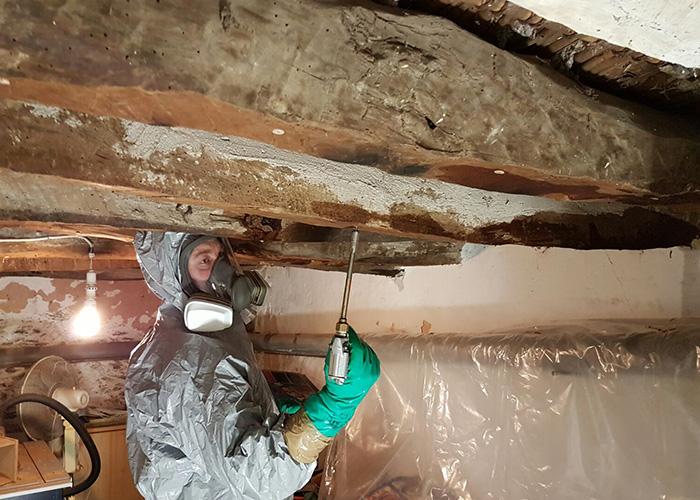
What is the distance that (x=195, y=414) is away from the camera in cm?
143

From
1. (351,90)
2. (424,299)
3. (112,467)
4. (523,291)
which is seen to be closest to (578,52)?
(351,90)

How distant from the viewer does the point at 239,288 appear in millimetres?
1724

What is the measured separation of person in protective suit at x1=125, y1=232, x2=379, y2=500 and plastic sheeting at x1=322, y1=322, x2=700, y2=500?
31cm

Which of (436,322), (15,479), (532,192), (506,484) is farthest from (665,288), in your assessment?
(15,479)

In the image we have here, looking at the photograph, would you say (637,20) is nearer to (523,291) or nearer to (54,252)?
(523,291)

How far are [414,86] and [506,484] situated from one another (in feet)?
3.63

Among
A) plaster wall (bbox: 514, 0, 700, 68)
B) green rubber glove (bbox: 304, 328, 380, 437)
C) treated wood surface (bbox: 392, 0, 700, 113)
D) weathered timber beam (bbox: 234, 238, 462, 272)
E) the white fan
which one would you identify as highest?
treated wood surface (bbox: 392, 0, 700, 113)

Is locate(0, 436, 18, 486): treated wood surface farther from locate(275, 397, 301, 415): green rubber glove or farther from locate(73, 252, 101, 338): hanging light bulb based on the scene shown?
locate(275, 397, 301, 415): green rubber glove

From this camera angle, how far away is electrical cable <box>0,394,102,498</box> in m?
2.54

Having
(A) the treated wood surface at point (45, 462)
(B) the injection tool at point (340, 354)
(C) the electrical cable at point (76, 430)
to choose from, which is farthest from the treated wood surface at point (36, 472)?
(B) the injection tool at point (340, 354)

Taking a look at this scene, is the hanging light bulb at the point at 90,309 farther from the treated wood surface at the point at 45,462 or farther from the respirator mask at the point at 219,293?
the treated wood surface at the point at 45,462

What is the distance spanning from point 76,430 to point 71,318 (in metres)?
0.76

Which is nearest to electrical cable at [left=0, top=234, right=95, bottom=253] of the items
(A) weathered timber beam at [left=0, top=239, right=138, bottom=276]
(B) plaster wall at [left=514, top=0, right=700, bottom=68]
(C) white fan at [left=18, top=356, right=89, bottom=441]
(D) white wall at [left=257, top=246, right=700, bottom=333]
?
(A) weathered timber beam at [left=0, top=239, right=138, bottom=276]

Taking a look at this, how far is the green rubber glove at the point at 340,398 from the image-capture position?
4.52ft
